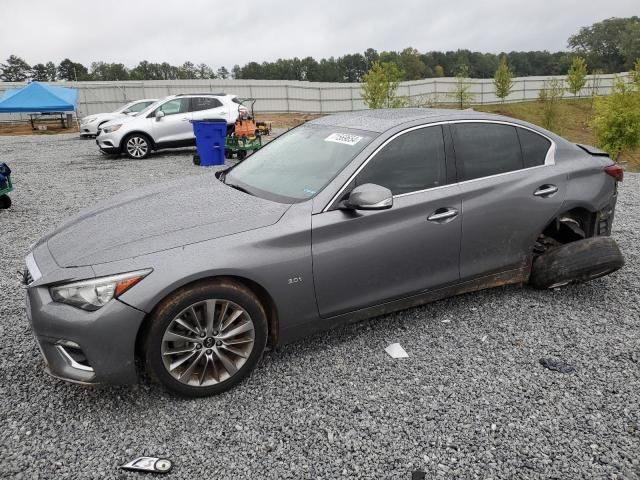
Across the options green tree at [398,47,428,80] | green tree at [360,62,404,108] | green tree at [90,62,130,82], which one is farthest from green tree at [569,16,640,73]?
green tree at [90,62,130,82]

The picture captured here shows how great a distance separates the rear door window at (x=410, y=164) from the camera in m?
3.39

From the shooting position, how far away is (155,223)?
3.08 meters

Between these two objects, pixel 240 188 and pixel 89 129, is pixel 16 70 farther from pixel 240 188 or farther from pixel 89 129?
pixel 240 188

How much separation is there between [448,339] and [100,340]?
2336 millimetres

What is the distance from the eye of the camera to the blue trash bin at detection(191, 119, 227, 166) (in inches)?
462

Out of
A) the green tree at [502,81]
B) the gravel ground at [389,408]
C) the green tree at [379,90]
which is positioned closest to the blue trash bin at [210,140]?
the gravel ground at [389,408]

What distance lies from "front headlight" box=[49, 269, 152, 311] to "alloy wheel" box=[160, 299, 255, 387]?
12.5 inches

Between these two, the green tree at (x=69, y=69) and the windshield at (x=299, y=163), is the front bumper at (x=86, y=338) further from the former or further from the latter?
the green tree at (x=69, y=69)

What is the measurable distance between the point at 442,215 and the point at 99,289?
7.50 ft

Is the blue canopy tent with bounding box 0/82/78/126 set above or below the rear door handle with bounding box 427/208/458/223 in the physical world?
above

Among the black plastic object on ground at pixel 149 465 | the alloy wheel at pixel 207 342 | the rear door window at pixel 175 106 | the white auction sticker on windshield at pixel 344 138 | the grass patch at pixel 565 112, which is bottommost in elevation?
the grass patch at pixel 565 112

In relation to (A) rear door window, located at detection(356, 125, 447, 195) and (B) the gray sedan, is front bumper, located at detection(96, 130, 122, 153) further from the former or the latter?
(A) rear door window, located at detection(356, 125, 447, 195)

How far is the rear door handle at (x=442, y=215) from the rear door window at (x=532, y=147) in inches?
36.2

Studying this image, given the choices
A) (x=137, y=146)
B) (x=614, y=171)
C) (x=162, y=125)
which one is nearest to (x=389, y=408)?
(x=614, y=171)
